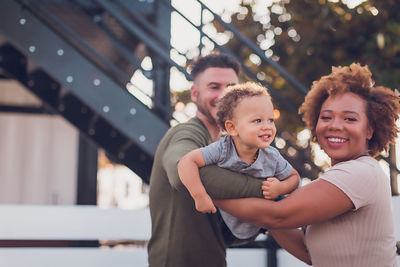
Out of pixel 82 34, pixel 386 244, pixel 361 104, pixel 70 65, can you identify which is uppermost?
pixel 82 34

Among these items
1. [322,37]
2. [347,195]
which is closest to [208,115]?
[347,195]

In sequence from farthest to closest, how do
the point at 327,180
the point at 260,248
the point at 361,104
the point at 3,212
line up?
the point at 260,248 → the point at 3,212 → the point at 361,104 → the point at 327,180

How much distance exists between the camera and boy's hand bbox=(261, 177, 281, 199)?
89.6 inches

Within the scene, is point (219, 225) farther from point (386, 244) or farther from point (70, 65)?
point (70, 65)

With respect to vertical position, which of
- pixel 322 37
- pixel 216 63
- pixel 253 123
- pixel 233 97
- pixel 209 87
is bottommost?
pixel 253 123

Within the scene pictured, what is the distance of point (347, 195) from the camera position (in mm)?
2248

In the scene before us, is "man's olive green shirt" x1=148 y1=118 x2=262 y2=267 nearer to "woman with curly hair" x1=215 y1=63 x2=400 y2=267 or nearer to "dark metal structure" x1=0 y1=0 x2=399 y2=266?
"woman with curly hair" x1=215 y1=63 x2=400 y2=267

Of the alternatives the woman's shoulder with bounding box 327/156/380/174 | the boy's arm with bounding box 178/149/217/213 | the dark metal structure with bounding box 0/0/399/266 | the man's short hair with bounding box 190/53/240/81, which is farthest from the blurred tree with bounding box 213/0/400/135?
the boy's arm with bounding box 178/149/217/213

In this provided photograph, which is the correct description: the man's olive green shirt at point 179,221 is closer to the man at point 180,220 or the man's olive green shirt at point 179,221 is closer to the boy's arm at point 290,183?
the man at point 180,220

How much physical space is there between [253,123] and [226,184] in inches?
11.0

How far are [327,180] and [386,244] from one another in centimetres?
37

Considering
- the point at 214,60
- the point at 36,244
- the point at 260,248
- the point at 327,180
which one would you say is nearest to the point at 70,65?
the point at 36,244

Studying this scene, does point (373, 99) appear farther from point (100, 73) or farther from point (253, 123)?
point (100, 73)

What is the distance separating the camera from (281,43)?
6.45m
